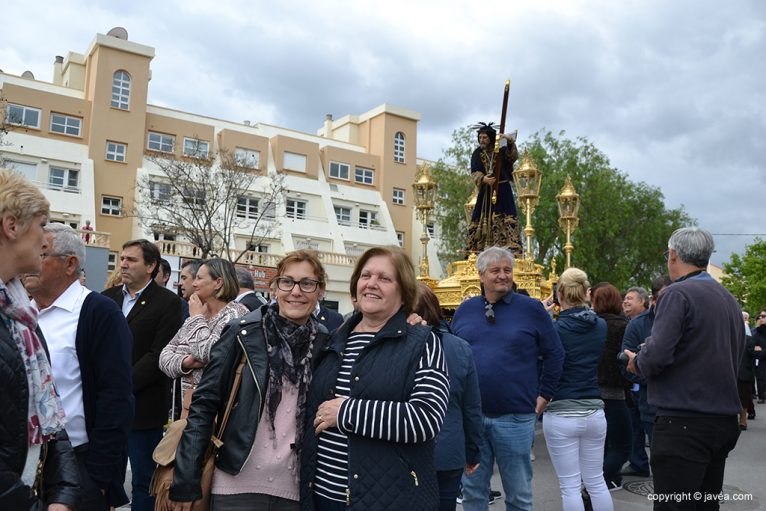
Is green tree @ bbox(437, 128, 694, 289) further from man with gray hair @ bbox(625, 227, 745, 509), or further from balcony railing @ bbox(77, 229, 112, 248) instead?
man with gray hair @ bbox(625, 227, 745, 509)

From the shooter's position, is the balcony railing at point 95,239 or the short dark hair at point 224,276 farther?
the balcony railing at point 95,239

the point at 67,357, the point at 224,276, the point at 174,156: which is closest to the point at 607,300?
the point at 224,276

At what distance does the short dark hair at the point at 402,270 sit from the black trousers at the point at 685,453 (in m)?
1.84

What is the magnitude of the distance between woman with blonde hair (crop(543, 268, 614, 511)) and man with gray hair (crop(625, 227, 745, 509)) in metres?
1.15

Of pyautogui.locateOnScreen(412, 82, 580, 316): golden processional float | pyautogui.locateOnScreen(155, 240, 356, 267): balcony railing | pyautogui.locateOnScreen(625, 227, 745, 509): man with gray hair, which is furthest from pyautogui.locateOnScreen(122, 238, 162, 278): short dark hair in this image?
pyautogui.locateOnScreen(155, 240, 356, 267): balcony railing

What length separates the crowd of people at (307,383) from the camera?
7.60 ft

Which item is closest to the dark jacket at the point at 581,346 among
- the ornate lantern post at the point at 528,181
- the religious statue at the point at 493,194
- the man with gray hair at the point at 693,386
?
the man with gray hair at the point at 693,386

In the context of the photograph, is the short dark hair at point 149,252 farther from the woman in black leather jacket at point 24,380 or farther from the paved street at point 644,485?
the paved street at point 644,485

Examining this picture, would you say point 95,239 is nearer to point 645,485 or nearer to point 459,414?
point 645,485

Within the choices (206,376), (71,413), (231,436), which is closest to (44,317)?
(71,413)

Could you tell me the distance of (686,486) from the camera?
362 cm

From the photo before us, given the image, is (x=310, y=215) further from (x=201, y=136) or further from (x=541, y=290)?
(x=541, y=290)

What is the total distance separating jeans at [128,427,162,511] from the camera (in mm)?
4629

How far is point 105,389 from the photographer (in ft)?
10.2
